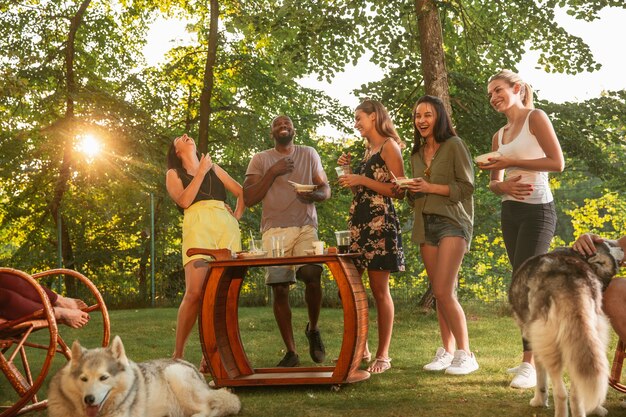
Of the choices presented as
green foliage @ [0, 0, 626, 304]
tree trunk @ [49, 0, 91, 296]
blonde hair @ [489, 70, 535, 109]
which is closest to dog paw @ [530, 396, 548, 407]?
blonde hair @ [489, 70, 535, 109]

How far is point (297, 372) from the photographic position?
4.76m

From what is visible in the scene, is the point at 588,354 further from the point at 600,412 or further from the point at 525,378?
the point at 525,378

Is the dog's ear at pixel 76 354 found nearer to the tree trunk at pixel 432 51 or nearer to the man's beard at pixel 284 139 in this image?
the man's beard at pixel 284 139

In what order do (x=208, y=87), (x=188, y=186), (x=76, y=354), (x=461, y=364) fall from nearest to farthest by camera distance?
1. (x=76, y=354)
2. (x=461, y=364)
3. (x=188, y=186)
4. (x=208, y=87)

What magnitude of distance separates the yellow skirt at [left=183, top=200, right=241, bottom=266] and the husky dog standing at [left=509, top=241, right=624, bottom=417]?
7.87 feet

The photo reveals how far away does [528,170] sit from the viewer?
424 cm

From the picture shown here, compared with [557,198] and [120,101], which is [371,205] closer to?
[120,101]

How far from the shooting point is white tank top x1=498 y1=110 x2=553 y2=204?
4.22 m

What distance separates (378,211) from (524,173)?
1112 mm

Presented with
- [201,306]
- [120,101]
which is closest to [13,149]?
[120,101]

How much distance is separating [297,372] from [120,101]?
11.5m

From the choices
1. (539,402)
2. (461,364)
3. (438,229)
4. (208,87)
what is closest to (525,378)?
A: (461,364)

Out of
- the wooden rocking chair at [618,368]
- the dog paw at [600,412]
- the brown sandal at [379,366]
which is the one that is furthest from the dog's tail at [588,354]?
the brown sandal at [379,366]

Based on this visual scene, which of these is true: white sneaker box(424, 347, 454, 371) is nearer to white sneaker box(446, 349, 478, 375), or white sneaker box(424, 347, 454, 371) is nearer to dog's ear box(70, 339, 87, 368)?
white sneaker box(446, 349, 478, 375)
